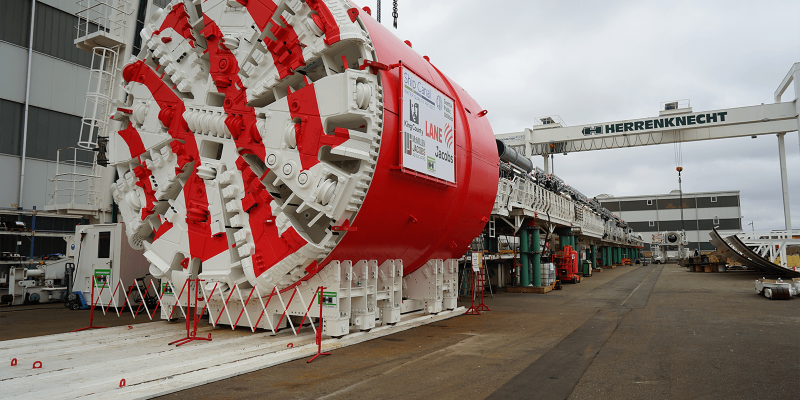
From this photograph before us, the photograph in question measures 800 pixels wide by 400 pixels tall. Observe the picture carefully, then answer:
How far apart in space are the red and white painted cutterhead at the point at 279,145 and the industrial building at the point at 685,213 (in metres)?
69.3

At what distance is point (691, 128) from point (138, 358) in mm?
35200

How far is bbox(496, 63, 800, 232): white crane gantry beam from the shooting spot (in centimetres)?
3166

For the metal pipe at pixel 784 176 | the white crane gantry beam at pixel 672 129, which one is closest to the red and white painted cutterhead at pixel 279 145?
the white crane gantry beam at pixel 672 129

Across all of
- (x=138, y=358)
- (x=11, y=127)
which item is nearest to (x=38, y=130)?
(x=11, y=127)

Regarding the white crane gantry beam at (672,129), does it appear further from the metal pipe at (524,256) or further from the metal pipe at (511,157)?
the metal pipe at (524,256)

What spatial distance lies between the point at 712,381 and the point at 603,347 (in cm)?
264

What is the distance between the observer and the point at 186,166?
10969 mm

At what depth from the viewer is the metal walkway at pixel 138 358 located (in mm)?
6184

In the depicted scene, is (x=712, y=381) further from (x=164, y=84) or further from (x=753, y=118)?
(x=753, y=118)

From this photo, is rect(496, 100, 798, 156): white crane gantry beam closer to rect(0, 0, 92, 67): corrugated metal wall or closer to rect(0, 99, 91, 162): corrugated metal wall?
rect(0, 0, 92, 67): corrugated metal wall

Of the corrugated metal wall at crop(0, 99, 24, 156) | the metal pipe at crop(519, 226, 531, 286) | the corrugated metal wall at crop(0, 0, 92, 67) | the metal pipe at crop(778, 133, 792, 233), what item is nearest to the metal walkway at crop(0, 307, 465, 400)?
the metal pipe at crop(519, 226, 531, 286)

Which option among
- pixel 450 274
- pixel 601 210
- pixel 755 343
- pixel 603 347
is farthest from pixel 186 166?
pixel 601 210

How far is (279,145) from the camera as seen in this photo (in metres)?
9.45

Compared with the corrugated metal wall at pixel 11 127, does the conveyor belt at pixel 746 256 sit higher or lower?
lower
